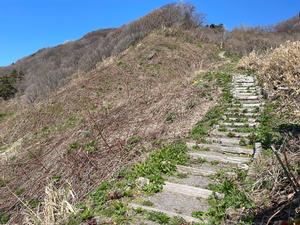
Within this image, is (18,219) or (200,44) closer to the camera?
(18,219)

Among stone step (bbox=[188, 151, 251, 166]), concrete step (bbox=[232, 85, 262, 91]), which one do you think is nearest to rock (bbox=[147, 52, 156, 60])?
concrete step (bbox=[232, 85, 262, 91])

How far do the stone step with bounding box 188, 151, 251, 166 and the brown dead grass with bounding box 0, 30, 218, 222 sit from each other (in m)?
1.10

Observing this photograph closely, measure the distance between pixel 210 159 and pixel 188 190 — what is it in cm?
134

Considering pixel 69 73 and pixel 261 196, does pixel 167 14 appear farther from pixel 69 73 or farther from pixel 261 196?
pixel 261 196

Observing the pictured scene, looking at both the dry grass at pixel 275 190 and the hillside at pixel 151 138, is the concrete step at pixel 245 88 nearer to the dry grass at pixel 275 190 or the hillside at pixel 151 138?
the hillside at pixel 151 138

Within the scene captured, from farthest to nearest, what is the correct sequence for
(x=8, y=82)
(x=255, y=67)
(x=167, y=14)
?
(x=8, y=82)
(x=167, y=14)
(x=255, y=67)

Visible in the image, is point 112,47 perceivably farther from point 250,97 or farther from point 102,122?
point 250,97

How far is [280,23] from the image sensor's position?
3512 cm

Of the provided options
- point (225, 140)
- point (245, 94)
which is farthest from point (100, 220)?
point (245, 94)

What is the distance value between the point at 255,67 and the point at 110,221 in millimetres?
10531

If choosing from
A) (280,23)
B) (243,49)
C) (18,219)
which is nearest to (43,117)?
(18,219)

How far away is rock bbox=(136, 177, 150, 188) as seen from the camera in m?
5.66

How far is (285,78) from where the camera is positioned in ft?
34.1

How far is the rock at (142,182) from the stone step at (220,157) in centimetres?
144
